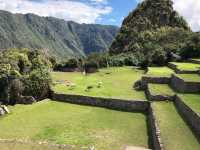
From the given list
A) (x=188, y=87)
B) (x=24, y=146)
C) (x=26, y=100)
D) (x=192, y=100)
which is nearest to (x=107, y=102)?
(x=188, y=87)

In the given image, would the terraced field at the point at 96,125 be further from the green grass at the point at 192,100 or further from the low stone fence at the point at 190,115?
the low stone fence at the point at 190,115

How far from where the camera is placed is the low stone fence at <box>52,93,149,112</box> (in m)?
26.1

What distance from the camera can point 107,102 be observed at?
27938mm

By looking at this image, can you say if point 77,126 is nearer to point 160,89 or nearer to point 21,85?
point 160,89

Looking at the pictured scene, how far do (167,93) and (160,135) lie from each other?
30.7ft

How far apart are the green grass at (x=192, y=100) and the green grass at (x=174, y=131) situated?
957 mm

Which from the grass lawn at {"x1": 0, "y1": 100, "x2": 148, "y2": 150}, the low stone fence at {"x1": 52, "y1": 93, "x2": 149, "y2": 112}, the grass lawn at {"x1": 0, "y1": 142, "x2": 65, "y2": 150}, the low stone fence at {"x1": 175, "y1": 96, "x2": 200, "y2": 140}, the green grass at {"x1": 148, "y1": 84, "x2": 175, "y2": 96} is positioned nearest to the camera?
the grass lawn at {"x1": 0, "y1": 142, "x2": 65, "y2": 150}

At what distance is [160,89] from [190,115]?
877 cm

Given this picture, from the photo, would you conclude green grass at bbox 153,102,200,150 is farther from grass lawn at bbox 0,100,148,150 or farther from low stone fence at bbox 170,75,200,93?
low stone fence at bbox 170,75,200,93

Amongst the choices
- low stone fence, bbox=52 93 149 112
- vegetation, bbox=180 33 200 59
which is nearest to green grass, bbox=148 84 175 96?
low stone fence, bbox=52 93 149 112

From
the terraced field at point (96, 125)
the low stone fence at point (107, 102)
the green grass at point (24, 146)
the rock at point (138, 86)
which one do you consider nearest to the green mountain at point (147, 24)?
the rock at point (138, 86)

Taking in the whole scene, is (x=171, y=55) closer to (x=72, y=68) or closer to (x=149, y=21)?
(x=72, y=68)

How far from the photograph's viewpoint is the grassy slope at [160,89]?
26.1 m

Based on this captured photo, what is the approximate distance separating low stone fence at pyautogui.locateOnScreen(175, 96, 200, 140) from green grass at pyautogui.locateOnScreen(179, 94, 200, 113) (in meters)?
0.23
